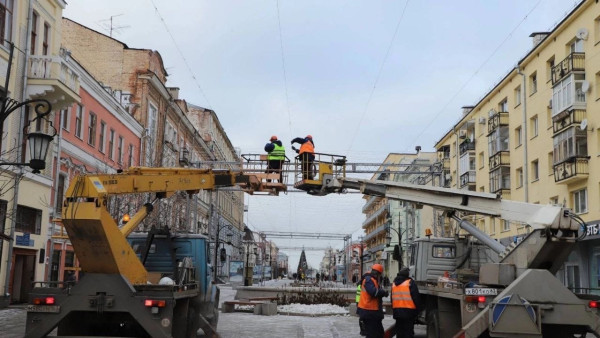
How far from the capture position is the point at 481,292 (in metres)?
10.0

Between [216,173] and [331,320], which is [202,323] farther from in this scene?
[331,320]

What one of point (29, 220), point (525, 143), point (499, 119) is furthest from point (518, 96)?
point (29, 220)

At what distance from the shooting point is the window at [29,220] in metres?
23.5

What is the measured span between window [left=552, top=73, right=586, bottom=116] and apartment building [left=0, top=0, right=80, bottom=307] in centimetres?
2363

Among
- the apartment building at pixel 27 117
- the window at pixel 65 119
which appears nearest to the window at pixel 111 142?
the window at pixel 65 119

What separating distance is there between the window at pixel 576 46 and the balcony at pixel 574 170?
5.77 meters

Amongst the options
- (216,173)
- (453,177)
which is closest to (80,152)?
(216,173)

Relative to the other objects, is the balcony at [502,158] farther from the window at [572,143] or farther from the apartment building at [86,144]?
the apartment building at [86,144]

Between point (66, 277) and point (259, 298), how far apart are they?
325 inches

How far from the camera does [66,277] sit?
27.3 meters

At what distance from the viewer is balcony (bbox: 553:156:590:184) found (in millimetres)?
31500

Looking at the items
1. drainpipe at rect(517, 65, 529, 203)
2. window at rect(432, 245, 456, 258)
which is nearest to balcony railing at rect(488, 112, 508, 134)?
drainpipe at rect(517, 65, 529, 203)

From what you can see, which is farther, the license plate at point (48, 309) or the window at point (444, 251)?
the window at point (444, 251)

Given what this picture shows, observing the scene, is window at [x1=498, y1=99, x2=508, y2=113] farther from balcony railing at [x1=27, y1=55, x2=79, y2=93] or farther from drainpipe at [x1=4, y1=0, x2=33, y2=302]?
drainpipe at [x1=4, y1=0, x2=33, y2=302]
